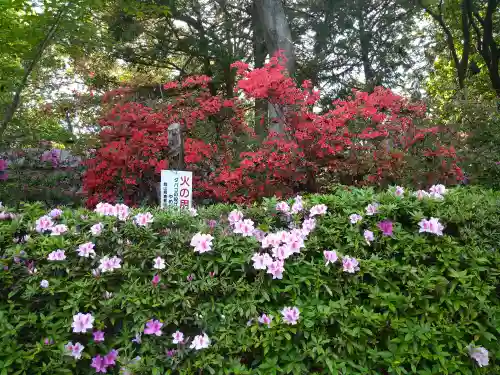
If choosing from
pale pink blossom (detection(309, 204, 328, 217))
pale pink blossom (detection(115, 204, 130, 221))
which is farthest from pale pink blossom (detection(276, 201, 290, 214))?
pale pink blossom (detection(115, 204, 130, 221))

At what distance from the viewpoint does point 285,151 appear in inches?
146

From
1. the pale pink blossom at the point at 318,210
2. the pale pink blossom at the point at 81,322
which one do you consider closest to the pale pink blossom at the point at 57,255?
the pale pink blossom at the point at 81,322

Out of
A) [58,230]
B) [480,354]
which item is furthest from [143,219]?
[480,354]

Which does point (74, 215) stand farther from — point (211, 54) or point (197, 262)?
point (211, 54)

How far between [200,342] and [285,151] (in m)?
2.11

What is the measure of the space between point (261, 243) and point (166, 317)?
1.87 feet

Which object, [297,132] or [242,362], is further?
[297,132]

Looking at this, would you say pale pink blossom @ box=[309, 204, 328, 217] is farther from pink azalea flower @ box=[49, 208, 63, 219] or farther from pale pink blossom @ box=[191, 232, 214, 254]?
pink azalea flower @ box=[49, 208, 63, 219]

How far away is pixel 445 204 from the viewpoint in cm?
235

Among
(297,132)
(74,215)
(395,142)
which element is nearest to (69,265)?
(74,215)

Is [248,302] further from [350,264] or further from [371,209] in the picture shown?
[371,209]

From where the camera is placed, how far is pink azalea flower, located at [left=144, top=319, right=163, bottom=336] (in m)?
Result: 1.97

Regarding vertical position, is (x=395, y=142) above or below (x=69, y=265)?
above

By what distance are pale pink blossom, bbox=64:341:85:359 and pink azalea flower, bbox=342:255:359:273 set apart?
1268 mm
